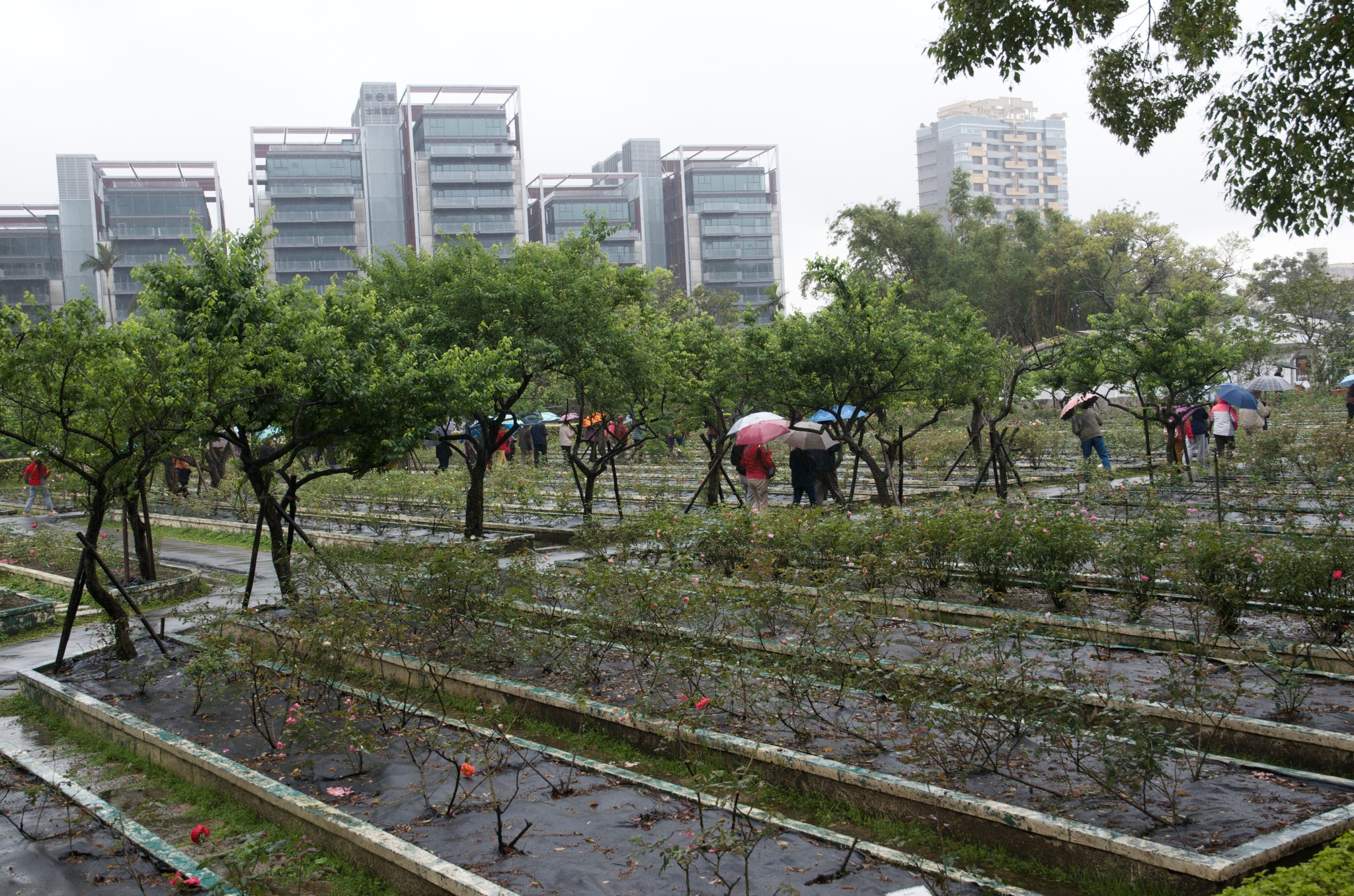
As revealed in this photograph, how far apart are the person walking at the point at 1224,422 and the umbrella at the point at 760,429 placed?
378 inches

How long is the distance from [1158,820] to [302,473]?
25.0 m

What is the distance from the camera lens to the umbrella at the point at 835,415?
51.8 feet

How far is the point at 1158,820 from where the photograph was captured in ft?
16.0

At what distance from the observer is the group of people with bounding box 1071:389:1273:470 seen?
19.7m

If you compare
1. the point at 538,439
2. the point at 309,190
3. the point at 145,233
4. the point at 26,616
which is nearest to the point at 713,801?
the point at 26,616

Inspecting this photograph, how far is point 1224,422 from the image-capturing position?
64.7 feet

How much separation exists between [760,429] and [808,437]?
1.24 meters

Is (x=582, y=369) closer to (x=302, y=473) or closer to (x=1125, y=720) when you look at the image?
(x=1125, y=720)

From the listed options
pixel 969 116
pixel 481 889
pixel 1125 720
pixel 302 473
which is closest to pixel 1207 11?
pixel 1125 720

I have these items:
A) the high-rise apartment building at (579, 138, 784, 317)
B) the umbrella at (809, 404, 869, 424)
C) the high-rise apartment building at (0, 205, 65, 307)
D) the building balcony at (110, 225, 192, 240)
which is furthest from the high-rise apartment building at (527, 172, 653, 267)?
the umbrella at (809, 404, 869, 424)

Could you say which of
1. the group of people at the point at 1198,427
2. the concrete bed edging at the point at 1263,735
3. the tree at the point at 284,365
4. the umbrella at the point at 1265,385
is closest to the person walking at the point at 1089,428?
the group of people at the point at 1198,427

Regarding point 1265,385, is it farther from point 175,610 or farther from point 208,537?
point 175,610

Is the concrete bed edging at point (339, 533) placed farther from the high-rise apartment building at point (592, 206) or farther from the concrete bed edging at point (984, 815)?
the high-rise apartment building at point (592, 206)

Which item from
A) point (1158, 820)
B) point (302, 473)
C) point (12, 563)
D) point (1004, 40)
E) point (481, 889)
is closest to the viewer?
point (481, 889)
